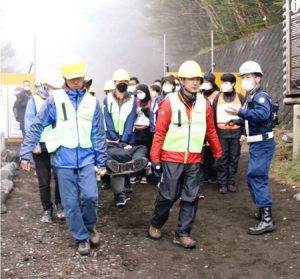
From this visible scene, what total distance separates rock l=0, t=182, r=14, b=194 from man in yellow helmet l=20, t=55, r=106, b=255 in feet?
8.24

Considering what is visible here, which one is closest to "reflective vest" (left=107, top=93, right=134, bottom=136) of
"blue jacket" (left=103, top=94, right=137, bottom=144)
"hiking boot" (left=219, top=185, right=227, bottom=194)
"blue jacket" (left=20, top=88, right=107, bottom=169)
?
"blue jacket" (left=103, top=94, right=137, bottom=144)

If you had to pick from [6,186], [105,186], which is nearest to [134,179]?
[105,186]

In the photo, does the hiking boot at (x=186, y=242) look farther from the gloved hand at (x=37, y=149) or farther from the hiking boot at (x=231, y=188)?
the hiking boot at (x=231, y=188)

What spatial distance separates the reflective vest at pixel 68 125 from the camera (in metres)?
4.56

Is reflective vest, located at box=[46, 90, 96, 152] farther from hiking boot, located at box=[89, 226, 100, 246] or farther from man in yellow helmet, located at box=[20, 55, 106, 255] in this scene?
hiking boot, located at box=[89, 226, 100, 246]

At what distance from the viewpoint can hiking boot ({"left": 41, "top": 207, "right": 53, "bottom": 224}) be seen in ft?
Answer: 18.7

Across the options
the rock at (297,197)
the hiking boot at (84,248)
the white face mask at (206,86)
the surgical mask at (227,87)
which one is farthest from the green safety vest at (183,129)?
the white face mask at (206,86)

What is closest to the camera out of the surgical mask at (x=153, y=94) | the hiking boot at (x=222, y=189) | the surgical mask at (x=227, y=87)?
the surgical mask at (x=227, y=87)

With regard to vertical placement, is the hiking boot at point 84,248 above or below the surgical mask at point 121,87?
below

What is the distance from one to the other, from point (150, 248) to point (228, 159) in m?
2.90

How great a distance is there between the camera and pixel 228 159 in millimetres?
7336

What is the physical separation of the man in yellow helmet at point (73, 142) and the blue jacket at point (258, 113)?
176 cm

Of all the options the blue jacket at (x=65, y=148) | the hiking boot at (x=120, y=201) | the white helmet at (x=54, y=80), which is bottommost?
the hiking boot at (x=120, y=201)

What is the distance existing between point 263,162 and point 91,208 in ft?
6.86
